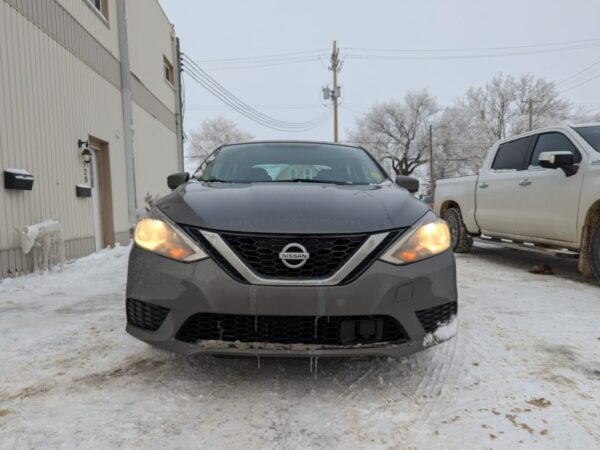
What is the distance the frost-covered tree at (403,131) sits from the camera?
158 feet

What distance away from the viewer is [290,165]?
3523 millimetres

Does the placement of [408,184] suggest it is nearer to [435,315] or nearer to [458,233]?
[435,315]

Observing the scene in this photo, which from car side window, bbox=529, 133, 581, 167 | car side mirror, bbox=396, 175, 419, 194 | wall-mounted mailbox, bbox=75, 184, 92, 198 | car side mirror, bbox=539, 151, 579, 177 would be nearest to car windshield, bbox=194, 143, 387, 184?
car side mirror, bbox=396, 175, 419, 194

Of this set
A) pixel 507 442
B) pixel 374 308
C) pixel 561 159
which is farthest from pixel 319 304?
pixel 561 159

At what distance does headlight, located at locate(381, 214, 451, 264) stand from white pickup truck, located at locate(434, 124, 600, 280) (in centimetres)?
306

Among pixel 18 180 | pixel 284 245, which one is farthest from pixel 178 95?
pixel 284 245

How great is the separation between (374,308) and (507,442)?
761mm

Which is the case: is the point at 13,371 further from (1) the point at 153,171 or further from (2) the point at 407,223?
(1) the point at 153,171

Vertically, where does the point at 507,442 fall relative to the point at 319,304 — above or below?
below

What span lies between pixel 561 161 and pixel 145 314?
461 centimetres

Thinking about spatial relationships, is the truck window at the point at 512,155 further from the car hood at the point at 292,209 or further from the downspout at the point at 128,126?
the downspout at the point at 128,126

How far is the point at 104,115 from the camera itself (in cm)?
870

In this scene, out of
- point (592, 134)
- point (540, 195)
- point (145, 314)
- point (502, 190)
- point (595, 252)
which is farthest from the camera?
point (502, 190)

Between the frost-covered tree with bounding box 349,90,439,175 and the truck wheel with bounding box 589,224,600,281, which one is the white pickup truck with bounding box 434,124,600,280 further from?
the frost-covered tree with bounding box 349,90,439,175
